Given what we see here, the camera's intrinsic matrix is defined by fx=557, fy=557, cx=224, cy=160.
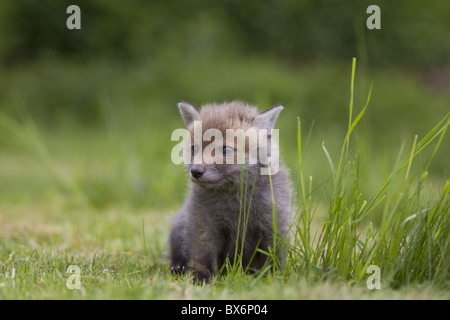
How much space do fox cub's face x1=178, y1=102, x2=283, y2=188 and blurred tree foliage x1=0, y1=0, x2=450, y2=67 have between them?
39.5ft

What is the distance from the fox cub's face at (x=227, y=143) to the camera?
3.84 meters

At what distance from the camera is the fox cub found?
3.89 meters

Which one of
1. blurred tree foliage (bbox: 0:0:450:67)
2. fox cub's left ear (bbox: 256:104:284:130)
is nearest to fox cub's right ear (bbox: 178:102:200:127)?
fox cub's left ear (bbox: 256:104:284:130)

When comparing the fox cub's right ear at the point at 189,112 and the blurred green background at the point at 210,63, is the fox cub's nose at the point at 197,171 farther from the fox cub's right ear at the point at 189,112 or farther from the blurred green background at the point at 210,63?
the blurred green background at the point at 210,63

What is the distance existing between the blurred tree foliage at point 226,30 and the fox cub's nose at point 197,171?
41.4ft

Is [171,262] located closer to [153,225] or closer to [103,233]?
[103,233]

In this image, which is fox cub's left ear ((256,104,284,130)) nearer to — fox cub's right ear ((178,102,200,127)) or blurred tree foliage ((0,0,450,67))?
fox cub's right ear ((178,102,200,127))

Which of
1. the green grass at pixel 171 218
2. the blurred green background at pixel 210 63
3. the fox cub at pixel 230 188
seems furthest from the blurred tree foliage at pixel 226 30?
the fox cub at pixel 230 188

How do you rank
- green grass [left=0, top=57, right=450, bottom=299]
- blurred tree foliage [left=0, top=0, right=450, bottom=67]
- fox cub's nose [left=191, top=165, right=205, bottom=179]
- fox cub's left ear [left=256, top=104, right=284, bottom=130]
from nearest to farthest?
green grass [left=0, top=57, right=450, bottom=299] → fox cub's nose [left=191, top=165, right=205, bottom=179] → fox cub's left ear [left=256, top=104, right=284, bottom=130] → blurred tree foliage [left=0, top=0, right=450, bottom=67]

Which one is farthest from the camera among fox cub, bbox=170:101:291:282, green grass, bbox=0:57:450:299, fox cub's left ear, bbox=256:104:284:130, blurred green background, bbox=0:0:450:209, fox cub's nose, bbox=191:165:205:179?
blurred green background, bbox=0:0:450:209

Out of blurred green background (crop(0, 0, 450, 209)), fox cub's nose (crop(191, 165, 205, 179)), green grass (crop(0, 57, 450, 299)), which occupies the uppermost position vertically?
blurred green background (crop(0, 0, 450, 209))

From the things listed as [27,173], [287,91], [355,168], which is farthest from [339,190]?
[287,91]

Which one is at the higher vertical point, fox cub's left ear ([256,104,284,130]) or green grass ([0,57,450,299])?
fox cub's left ear ([256,104,284,130])

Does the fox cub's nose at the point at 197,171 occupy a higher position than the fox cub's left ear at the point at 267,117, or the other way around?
the fox cub's left ear at the point at 267,117
